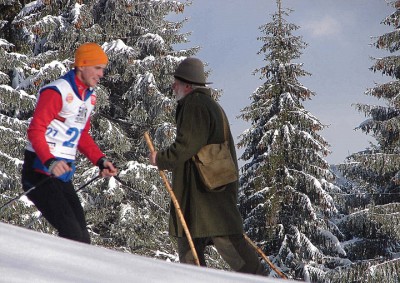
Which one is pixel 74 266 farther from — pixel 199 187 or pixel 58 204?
pixel 199 187

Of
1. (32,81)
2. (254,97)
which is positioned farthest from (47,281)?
(254,97)

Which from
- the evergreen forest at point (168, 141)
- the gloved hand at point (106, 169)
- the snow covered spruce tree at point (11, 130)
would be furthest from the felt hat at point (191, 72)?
the snow covered spruce tree at point (11, 130)

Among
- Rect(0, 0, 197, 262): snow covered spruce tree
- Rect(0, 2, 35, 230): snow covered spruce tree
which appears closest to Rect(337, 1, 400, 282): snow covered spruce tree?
Rect(0, 0, 197, 262): snow covered spruce tree

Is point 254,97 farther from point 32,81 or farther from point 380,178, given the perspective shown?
point 32,81

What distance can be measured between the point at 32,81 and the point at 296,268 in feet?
34.6

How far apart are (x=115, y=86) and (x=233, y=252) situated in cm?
1513

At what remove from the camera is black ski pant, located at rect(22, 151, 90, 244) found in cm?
404

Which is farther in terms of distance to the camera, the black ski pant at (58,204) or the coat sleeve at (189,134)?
the coat sleeve at (189,134)

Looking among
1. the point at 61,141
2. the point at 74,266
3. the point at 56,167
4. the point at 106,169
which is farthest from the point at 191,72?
the point at 74,266

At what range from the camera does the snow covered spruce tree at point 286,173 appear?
21.7m

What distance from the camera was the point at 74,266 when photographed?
2.04 meters

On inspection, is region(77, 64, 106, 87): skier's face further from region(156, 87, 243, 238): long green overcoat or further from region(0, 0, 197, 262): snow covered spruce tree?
region(0, 0, 197, 262): snow covered spruce tree

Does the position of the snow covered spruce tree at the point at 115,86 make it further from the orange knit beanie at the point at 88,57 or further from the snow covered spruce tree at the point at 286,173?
the orange knit beanie at the point at 88,57

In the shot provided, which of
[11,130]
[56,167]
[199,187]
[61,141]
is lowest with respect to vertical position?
[199,187]
